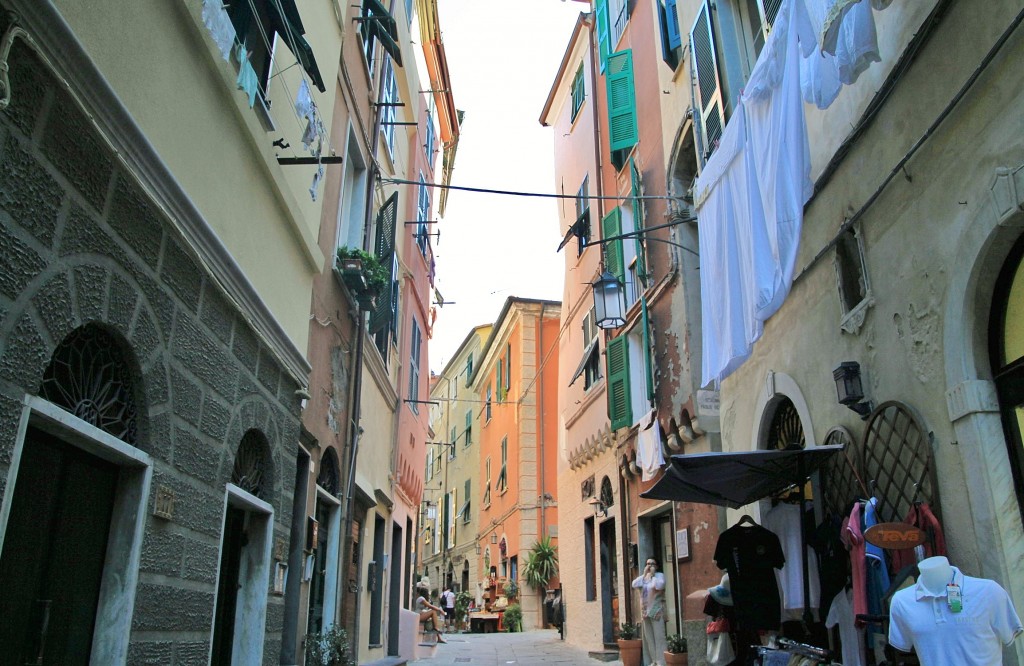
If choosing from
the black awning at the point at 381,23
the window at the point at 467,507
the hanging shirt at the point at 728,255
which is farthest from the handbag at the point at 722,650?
the window at the point at 467,507

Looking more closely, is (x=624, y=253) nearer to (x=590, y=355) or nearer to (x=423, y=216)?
(x=590, y=355)

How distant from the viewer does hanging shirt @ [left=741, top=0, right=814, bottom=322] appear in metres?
5.64

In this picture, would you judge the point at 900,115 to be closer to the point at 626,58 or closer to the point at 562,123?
the point at 626,58

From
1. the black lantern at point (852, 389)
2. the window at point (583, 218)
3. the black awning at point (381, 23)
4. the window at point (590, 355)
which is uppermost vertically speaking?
the window at point (583, 218)

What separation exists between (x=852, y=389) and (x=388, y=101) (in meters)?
8.66

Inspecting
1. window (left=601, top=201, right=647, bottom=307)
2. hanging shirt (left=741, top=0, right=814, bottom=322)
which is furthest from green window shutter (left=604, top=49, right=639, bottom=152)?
hanging shirt (left=741, top=0, right=814, bottom=322)

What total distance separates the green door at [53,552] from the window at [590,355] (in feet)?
38.8

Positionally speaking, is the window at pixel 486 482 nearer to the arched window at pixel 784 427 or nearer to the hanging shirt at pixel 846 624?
the arched window at pixel 784 427

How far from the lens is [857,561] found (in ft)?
16.5

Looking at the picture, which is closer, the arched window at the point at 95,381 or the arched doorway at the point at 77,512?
the arched doorway at the point at 77,512

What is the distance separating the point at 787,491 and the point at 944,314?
3.18 m

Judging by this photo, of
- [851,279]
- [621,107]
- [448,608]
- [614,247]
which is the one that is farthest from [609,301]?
[448,608]

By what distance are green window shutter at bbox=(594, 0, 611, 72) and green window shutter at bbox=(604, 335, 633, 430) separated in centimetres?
553

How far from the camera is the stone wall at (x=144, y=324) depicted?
8.82ft
